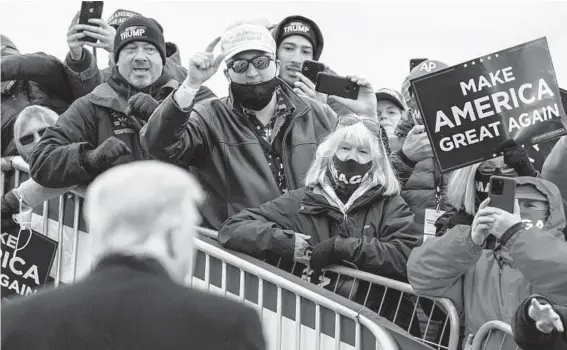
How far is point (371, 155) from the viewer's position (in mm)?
6285

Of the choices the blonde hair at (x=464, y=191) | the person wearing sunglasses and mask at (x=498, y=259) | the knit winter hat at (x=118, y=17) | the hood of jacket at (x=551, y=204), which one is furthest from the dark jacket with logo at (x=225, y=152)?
the knit winter hat at (x=118, y=17)

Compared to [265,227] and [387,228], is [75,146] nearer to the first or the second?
[265,227]

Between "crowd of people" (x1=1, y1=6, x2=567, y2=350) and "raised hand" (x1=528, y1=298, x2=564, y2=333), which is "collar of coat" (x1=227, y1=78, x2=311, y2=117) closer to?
"crowd of people" (x1=1, y1=6, x2=567, y2=350)

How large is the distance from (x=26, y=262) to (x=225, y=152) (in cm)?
127

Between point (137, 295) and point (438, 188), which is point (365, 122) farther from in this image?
point (137, 295)

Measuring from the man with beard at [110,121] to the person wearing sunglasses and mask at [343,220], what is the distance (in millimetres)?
887

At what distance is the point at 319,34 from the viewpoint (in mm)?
8133

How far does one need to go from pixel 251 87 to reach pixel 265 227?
1036 millimetres

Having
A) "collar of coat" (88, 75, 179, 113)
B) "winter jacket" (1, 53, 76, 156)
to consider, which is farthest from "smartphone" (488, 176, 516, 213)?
"winter jacket" (1, 53, 76, 156)

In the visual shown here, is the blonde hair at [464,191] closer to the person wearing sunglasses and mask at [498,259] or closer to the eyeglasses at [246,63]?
the person wearing sunglasses and mask at [498,259]

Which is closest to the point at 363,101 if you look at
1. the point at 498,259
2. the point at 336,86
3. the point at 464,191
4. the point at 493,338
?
the point at 336,86

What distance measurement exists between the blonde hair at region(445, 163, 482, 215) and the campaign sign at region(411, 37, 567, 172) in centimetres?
13

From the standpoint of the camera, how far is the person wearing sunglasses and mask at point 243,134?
21.7 ft

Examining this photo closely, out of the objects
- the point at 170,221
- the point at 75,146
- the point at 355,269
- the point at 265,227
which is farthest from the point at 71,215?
the point at 170,221
